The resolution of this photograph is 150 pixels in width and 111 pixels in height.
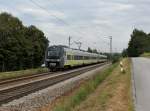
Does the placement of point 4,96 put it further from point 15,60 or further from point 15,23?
point 15,23

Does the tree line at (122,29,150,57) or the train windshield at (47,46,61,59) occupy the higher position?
the tree line at (122,29,150,57)

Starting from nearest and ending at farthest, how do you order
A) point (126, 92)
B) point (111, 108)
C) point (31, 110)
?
point (111, 108)
point (31, 110)
point (126, 92)

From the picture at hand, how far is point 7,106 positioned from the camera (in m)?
16.2

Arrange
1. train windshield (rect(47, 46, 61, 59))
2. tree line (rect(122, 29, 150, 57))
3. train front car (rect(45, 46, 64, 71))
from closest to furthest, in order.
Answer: train front car (rect(45, 46, 64, 71)), train windshield (rect(47, 46, 61, 59)), tree line (rect(122, 29, 150, 57))

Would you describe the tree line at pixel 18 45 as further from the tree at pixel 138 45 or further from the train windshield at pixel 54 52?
the tree at pixel 138 45

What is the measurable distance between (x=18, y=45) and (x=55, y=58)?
90.5 ft

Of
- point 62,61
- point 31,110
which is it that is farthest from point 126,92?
point 62,61

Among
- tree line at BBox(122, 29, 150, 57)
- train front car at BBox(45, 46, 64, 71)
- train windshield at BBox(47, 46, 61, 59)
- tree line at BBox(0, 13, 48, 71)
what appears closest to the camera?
train front car at BBox(45, 46, 64, 71)

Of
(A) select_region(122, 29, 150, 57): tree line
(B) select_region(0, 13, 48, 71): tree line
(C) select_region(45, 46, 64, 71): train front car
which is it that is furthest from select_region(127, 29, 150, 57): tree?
(C) select_region(45, 46, 64, 71): train front car

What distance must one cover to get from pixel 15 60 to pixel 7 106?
49799 millimetres

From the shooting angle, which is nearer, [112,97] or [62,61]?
[112,97]

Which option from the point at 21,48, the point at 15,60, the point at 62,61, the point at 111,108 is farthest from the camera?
the point at 21,48

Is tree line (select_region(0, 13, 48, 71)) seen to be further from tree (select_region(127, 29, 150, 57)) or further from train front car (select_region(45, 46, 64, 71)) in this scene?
tree (select_region(127, 29, 150, 57))

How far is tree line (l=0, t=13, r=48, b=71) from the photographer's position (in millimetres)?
65000
